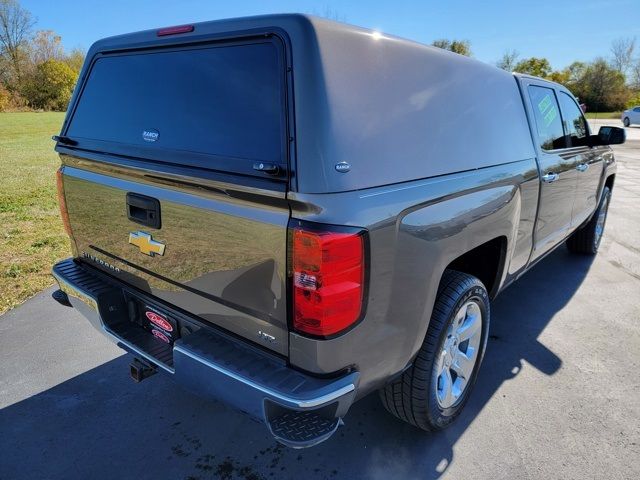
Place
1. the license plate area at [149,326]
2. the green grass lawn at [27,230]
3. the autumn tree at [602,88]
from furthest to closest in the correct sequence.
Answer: the autumn tree at [602,88] < the green grass lawn at [27,230] < the license plate area at [149,326]

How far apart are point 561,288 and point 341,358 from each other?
371 centimetres

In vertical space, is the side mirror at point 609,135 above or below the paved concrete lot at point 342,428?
above

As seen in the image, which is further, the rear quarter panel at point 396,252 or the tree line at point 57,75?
the tree line at point 57,75

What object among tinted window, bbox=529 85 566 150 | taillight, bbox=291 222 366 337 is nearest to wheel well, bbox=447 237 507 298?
tinted window, bbox=529 85 566 150

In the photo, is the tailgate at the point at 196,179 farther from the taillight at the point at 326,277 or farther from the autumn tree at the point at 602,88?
the autumn tree at the point at 602,88

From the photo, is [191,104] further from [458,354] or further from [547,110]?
[547,110]

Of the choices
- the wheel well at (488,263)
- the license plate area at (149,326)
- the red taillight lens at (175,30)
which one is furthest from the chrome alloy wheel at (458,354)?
the red taillight lens at (175,30)

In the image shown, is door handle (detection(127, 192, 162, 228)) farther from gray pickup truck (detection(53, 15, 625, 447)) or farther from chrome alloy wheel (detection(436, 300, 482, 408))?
chrome alloy wheel (detection(436, 300, 482, 408))

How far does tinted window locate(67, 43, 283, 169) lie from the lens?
1.80 m

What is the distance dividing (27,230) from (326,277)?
6.14 meters

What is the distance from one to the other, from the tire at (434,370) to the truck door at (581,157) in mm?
2173

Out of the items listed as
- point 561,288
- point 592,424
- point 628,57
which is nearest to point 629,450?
point 592,424

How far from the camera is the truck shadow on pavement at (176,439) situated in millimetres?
2283

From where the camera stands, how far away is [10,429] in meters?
2.55
